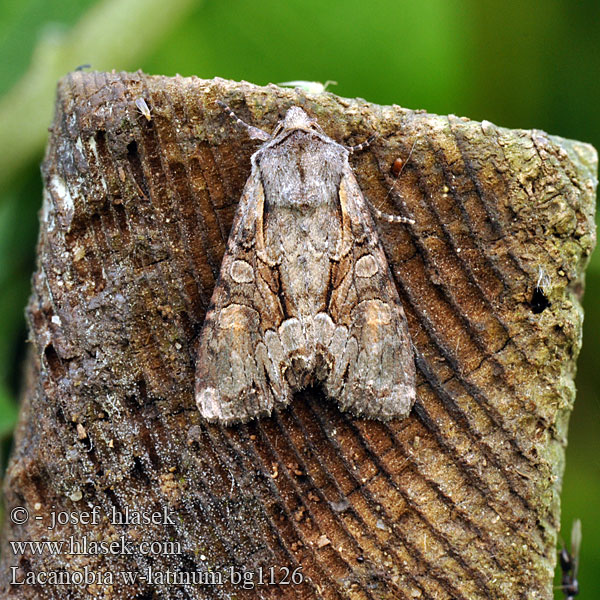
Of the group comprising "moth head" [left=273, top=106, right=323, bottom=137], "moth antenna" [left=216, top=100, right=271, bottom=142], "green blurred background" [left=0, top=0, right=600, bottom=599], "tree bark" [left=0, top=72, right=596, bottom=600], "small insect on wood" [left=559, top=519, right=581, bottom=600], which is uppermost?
"green blurred background" [left=0, top=0, right=600, bottom=599]

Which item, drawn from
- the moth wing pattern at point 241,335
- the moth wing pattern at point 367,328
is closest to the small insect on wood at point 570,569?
the moth wing pattern at point 367,328

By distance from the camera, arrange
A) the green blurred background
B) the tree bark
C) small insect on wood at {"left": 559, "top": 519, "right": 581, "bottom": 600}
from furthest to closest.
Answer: the green blurred background → small insect on wood at {"left": 559, "top": 519, "right": 581, "bottom": 600} → the tree bark

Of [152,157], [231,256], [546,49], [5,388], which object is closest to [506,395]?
[231,256]

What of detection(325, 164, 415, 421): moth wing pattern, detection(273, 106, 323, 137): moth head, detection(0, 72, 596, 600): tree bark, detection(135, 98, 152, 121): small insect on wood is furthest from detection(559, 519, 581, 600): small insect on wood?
detection(135, 98, 152, 121): small insect on wood

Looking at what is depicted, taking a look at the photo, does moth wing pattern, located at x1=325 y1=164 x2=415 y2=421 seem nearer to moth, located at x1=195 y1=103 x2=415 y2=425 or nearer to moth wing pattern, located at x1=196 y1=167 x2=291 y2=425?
moth, located at x1=195 y1=103 x2=415 y2=425

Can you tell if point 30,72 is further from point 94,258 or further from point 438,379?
point 438,379

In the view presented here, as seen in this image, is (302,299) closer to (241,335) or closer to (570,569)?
(241,335)

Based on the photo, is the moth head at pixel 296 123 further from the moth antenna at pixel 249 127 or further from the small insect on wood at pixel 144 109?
the small insect on wood at pixel 144 109
